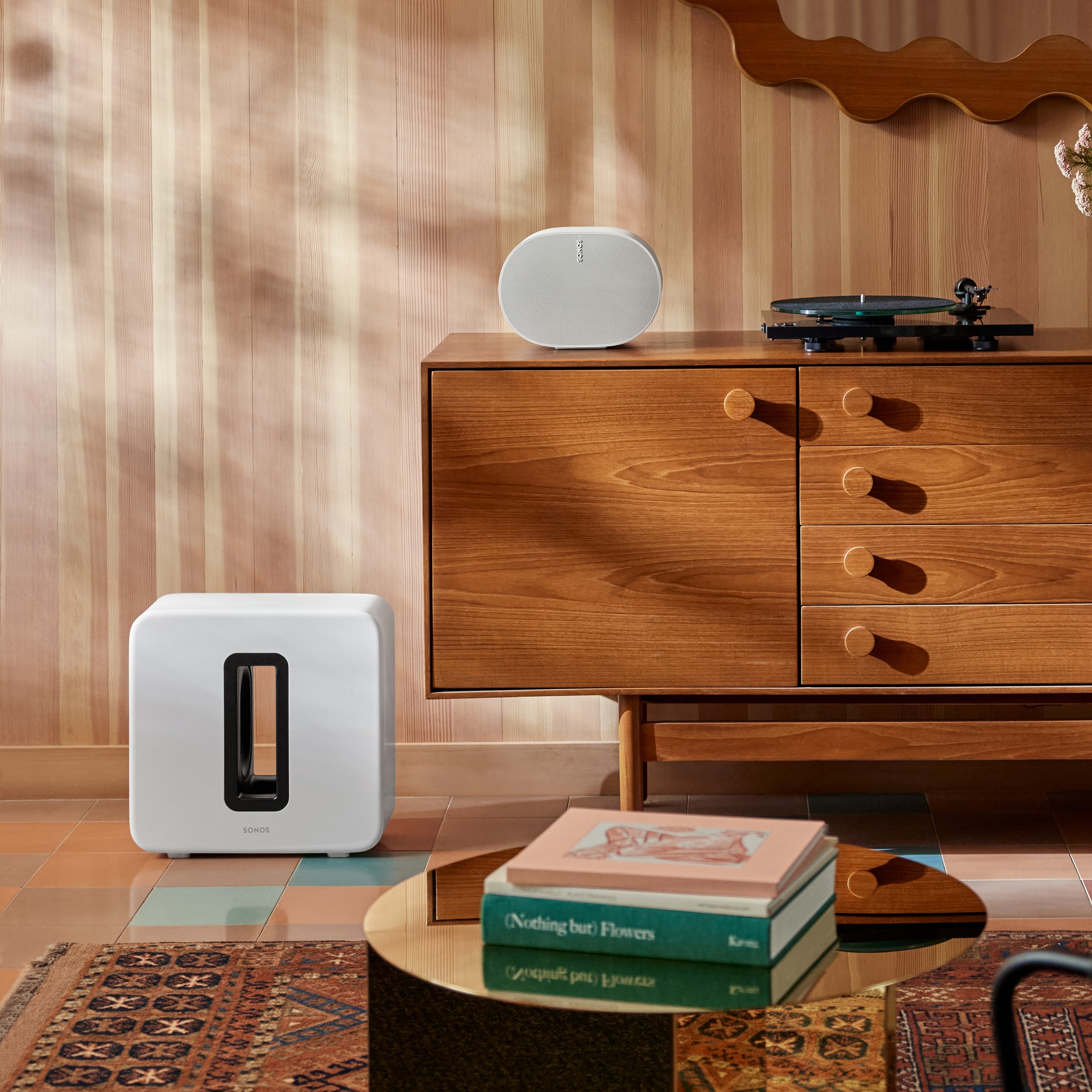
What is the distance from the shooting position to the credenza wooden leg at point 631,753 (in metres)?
2.51

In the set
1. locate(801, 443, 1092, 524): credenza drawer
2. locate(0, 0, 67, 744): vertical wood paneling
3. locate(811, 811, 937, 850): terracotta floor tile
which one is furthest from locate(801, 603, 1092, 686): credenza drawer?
locate(0, 0, 67, 744): vertical wood paneling

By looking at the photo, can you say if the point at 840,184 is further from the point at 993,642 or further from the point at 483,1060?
the point at 483,1060

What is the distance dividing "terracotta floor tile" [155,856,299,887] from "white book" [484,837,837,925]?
53.6 inches

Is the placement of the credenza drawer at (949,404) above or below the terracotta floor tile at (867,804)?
above

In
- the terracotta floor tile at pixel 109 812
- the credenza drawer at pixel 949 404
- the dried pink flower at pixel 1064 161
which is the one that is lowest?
the terracotta floor tile at pixel 109 812

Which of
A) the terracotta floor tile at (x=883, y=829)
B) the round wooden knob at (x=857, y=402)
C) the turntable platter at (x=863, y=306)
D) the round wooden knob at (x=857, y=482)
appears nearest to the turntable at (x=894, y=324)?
the turntable platter at (x=863, y=306)

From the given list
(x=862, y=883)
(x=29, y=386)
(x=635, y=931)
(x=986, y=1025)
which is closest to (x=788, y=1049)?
(x=986, y=1025)

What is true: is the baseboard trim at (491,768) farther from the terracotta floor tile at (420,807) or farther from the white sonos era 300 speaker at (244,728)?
the white sonos era 300 speaker at (244,728)

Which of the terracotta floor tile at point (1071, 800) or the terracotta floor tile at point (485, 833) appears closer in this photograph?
the terracotta floor tile at point (485, 833)

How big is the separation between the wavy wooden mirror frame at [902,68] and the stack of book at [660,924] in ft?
6.32

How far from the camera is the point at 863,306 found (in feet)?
8.01

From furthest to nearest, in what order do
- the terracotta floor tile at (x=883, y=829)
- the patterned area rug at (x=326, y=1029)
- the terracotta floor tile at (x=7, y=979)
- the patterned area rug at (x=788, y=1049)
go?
the terracotta floor tile at (x=883, y=829) → the terracotta floor tile at (x=7, y=979) → the patterned area rug at (x=326, y=1029) → the patterned area rug at (x=788, y=1049)

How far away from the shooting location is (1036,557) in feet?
7.84

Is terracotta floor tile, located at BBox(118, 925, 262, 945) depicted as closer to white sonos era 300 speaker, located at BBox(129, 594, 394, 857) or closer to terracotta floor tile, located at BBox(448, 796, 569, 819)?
white sonos era 300 speaker, located at BBox(129, 594, 394, 857)
